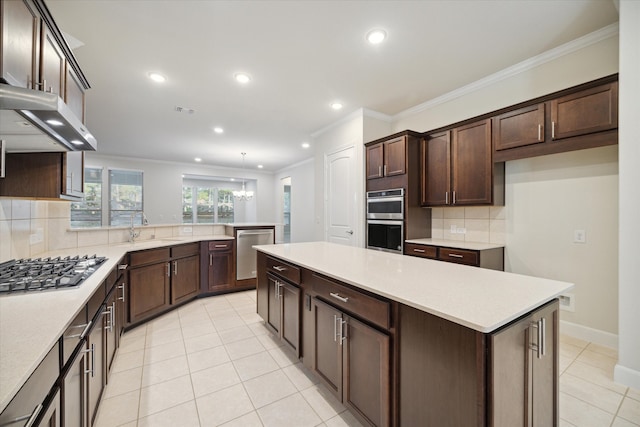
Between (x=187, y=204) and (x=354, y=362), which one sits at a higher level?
(x=187, y=204)

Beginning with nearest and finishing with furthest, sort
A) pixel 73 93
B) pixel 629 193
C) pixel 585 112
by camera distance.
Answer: pixel 629 193 < pixel 73 93 < pixel 585 112

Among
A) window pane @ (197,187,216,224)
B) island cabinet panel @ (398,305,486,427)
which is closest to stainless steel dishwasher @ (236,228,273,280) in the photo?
island cabinet panel @ (398,305,486,427)

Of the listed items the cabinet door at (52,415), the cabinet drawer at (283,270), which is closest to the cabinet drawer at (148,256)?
the cabinet drawer at (283,270)

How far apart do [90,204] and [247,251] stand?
544 cm

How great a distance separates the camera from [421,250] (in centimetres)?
314

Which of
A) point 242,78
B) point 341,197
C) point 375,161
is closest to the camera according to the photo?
point 242,78

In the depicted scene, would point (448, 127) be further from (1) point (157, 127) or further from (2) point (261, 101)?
(1) point (157, 127)

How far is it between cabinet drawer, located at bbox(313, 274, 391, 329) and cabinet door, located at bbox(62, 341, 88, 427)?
1.21 metres

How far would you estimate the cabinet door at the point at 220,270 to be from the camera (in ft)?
12.6

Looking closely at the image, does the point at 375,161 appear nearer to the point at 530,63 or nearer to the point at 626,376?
the point at 530,63

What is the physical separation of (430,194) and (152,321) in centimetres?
365

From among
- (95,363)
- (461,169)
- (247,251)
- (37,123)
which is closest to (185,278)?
(247,251)

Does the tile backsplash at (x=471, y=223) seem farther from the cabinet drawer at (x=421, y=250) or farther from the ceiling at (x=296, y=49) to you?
the ceiling at (x=296, y=49)

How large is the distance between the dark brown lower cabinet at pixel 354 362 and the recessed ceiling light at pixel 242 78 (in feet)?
8.46
